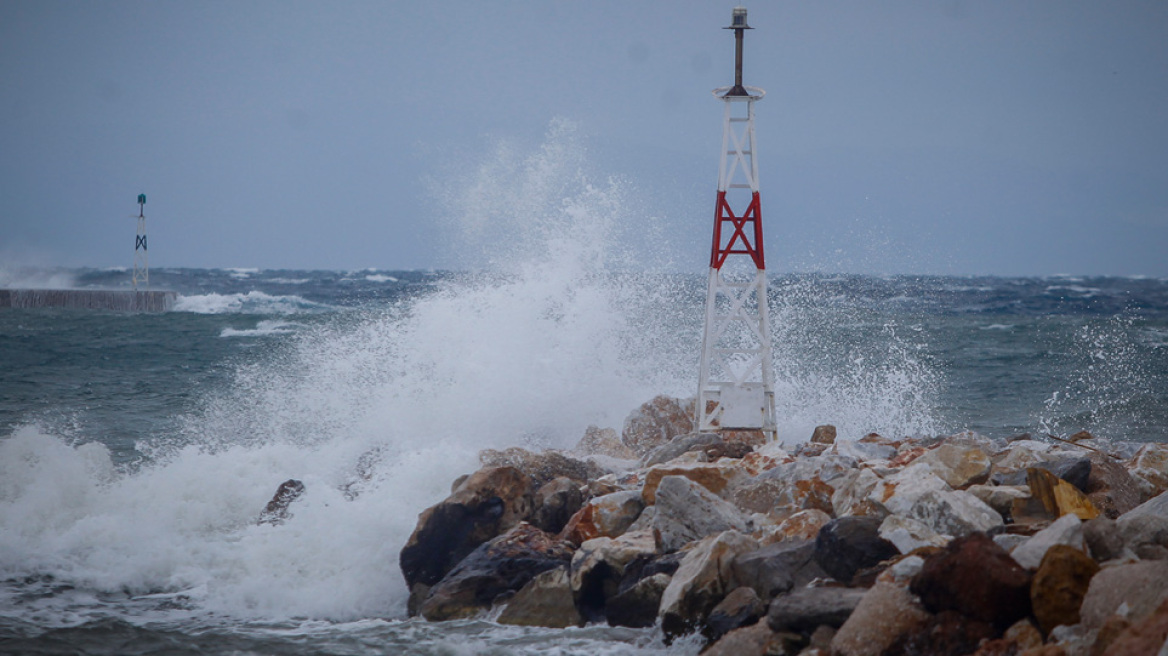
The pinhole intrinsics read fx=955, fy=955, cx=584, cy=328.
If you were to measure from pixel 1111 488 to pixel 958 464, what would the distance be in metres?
1.00

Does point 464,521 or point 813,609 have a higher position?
point 813,609

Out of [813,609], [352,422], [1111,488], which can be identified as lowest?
[352,422]

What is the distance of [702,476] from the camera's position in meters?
7.54

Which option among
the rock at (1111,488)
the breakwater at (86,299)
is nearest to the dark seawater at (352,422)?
the rock at (1111,488)

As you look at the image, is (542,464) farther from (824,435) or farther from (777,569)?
(777,569)

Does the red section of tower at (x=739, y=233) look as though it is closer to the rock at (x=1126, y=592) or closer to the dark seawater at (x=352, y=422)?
the dark seawater at (x=352, y=422)

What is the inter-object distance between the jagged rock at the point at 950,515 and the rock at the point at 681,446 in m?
3.48

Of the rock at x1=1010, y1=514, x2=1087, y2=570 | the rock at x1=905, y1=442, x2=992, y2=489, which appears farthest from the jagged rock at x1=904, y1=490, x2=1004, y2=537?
the rock at x1=905, y1=442, x2=992, y2=489

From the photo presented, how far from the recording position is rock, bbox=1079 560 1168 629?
4117 millimetres

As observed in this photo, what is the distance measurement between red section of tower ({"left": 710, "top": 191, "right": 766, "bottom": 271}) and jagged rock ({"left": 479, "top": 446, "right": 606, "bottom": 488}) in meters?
2.59

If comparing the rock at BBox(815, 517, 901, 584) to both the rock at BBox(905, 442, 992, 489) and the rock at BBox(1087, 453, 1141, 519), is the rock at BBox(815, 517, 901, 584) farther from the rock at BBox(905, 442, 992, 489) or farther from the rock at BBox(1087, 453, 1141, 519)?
the rock at BBox(1087, 453, 1141, 519)

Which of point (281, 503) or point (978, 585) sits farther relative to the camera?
point (281, 503)

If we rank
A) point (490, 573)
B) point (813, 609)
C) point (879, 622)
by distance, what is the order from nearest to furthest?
point (879, 622) → point (813, 609) → point (490, 573)

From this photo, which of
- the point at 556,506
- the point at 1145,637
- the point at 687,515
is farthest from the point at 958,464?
the point at 1145,637
